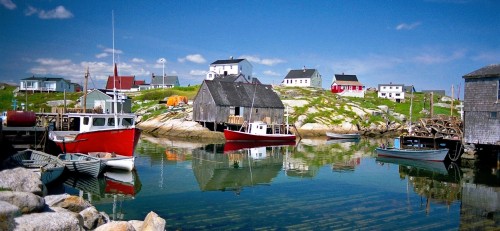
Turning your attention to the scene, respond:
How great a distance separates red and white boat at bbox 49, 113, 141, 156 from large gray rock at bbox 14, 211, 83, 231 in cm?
1517

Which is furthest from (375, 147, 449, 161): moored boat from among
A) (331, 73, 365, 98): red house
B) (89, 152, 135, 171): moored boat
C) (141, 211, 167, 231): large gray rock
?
(331, 73, 365, 98): red house

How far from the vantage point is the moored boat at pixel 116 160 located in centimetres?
2506

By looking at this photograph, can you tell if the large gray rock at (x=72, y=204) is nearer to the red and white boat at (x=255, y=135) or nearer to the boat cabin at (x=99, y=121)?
the boat cabin at (x=99, y=121)

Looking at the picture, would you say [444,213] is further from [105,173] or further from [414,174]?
[105,173]

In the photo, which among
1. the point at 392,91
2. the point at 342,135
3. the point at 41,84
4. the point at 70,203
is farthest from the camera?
the point at 392,91

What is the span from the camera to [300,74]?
357 ft

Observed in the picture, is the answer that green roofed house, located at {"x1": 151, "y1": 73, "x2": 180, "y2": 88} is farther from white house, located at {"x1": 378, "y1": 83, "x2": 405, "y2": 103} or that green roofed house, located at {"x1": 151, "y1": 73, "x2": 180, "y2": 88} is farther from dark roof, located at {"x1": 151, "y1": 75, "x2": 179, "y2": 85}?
white house, located at {"x1": 378, "y1": 83, "x2": 405, "y2": 103}

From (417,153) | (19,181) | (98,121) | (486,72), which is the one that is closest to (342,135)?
(417,153)

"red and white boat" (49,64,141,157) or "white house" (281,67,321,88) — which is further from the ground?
"white house" (281,67,321,88)

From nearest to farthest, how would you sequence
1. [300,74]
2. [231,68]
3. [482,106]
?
[482,106] < [231,68] < [300,74]

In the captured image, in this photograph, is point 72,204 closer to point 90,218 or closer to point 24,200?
point 90,218

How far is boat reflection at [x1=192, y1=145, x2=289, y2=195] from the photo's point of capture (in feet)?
78.2

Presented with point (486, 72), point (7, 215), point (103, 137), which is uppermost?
point (486, 72)

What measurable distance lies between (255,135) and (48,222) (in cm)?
4089
